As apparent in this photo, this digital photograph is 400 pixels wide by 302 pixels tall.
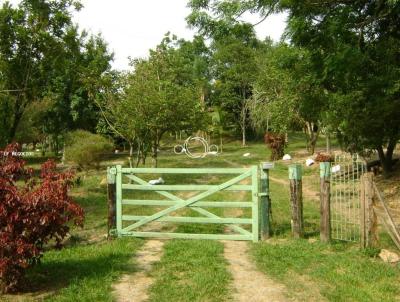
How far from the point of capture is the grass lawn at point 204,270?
5.88 metres

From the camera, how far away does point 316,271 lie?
6.76 meters

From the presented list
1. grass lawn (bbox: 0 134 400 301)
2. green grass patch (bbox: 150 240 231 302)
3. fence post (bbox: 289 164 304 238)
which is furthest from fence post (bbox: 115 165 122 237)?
fence post (bbox: 289 164 304 238)

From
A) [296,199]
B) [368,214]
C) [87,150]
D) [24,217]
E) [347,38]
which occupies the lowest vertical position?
[368,214]

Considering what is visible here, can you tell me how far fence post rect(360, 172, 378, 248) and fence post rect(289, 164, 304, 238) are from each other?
1296 mm

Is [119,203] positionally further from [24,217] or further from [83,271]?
[24,217]

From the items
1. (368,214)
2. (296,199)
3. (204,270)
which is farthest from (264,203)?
(204,270)

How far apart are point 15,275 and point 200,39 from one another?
19.6 feet

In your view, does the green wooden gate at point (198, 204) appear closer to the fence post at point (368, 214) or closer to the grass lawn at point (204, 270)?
the grass lawn at point (204, 270)

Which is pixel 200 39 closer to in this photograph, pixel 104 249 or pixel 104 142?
pixel 104 249

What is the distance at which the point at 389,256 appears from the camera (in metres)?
7.21

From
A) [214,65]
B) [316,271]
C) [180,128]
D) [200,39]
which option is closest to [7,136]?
[180,128]

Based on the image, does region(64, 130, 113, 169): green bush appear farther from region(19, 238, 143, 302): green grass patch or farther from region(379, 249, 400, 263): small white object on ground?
region(379, 249, 400, 263): small white object on ground

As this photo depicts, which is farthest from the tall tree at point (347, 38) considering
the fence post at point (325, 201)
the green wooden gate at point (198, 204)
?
the green wooden gate at point (198, 204)

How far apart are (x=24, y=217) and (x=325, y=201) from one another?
16.3ft
